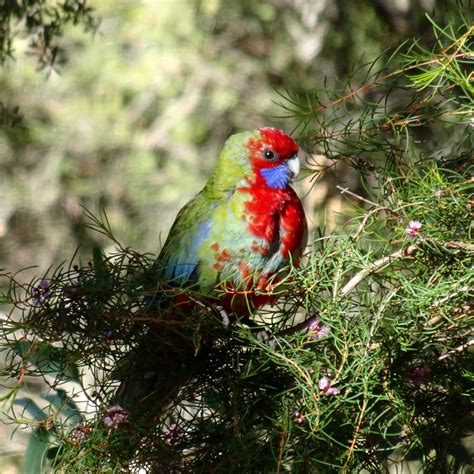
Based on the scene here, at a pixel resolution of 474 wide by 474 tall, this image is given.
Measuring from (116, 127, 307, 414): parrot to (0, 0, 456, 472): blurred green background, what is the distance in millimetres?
2044

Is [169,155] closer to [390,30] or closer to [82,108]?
[82,108]

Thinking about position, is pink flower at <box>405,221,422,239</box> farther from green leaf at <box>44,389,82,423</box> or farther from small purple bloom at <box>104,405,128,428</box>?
green leaf at <box>44,389,82,423</box>

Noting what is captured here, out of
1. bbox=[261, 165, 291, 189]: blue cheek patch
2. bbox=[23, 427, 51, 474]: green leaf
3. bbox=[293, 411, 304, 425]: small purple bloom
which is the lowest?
bbox=[293, 411, 304, 425]: small purple bloom

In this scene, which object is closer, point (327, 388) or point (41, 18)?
point (327, 388)

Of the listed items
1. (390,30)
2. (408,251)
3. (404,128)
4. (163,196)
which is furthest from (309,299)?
(163,196)

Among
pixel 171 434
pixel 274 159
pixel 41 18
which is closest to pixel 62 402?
pixel 171 434

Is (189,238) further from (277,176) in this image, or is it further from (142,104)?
(142,104)

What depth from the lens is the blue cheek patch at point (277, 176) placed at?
261 cm

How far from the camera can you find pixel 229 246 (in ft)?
7.95

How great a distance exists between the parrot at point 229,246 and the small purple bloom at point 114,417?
0.06 meters

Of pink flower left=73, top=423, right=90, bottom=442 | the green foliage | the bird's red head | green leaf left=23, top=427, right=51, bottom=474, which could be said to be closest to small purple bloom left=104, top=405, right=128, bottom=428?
pink flower left=73, top=423, right=90, bottom=442

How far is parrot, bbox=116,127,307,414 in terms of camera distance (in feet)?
6.41

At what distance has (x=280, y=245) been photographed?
2.45 m

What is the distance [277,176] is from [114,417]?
1001 mm
